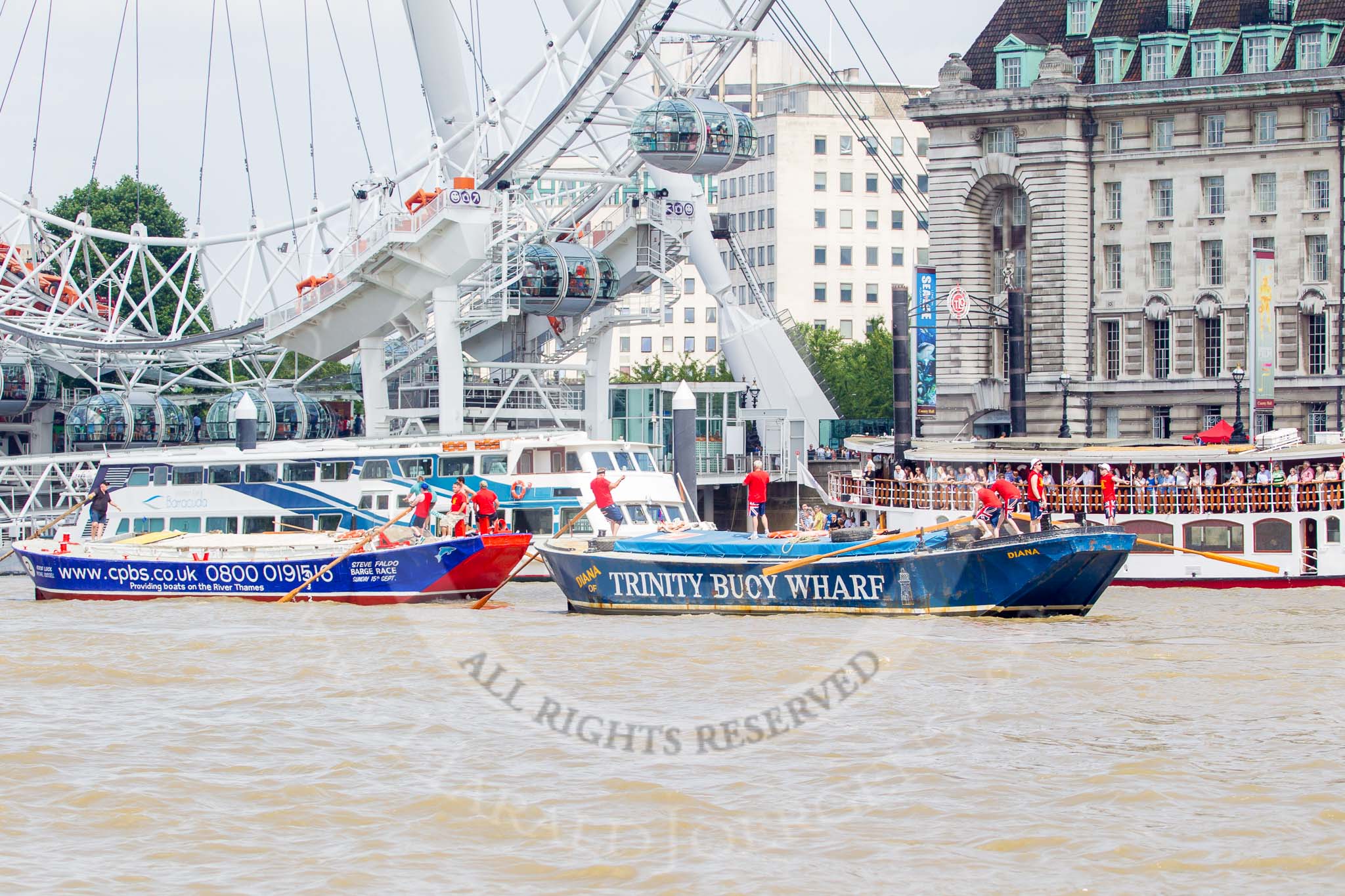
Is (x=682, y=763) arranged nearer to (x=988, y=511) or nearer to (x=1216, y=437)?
(x=988, y=511)

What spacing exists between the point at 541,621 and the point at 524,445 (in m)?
10.4

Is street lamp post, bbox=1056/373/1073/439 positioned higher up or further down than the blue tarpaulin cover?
higher up

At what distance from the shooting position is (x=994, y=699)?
885 inches

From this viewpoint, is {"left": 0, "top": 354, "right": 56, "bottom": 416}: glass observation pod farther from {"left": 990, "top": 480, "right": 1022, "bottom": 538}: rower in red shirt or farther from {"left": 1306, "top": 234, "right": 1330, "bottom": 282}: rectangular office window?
{"left": 990, "top": 480, "right": 1022, "bottom": 538}: rower in red shirt

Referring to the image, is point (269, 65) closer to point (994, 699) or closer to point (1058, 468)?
point (1058, 468)

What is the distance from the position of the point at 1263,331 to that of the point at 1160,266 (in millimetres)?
11615

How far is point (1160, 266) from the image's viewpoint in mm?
70562

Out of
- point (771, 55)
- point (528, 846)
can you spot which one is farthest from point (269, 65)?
point (771, 55)

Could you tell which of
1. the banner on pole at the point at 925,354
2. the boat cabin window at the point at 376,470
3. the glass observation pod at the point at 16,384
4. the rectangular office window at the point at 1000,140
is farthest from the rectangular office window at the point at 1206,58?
the glass observation pod at the point at 16,384

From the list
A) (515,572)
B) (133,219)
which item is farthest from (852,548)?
(133,219)

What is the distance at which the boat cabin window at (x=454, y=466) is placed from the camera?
43875mm

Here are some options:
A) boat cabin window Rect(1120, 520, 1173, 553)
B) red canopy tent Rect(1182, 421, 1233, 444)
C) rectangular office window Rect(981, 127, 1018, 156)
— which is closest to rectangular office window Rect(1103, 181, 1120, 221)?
rectangular office window Rect(981, 127, 1018, 156)

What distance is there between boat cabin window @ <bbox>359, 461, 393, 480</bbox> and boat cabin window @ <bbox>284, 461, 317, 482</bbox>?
1519 millimetres

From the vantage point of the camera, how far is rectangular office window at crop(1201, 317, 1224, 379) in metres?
69.5
